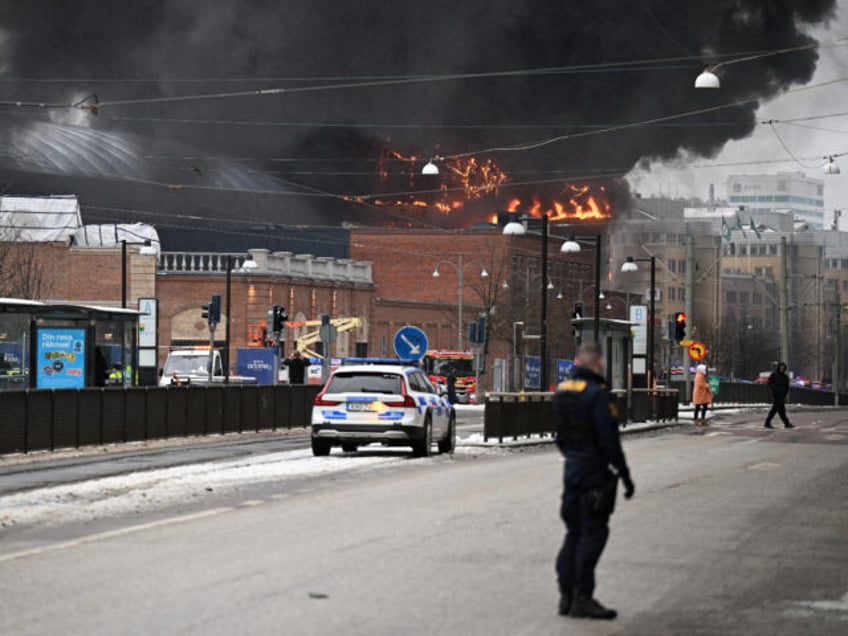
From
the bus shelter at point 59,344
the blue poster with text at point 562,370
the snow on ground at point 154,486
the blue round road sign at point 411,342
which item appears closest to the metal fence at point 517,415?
the blue round road sign at point 411,342

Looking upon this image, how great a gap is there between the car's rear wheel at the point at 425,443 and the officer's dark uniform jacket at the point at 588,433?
19172 mm

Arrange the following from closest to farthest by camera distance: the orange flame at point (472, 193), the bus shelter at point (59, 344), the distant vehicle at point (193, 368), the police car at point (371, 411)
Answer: the police car at point (371, 411) → the bus shelter at point (59, 344) → the distant vehicle at point (193, 368) → the orange flame at point (472, 193)

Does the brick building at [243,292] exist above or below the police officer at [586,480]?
above

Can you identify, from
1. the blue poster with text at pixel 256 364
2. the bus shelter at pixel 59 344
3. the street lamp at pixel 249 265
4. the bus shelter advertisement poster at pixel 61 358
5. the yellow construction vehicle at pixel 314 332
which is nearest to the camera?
the bus shelter at pixel 59 344

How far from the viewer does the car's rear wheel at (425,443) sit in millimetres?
30578

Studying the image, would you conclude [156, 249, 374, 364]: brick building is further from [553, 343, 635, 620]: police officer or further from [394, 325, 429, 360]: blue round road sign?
[553, 343, 635, 620]: police officer

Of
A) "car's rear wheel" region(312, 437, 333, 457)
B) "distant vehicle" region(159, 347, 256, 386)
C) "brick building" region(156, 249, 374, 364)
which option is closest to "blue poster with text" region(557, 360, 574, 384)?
"brick building" region(156, 249, 374, 364)

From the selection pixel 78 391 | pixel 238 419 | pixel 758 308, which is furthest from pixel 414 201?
pixel 78 391

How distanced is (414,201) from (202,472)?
10351 cm

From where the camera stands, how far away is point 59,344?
128 feet

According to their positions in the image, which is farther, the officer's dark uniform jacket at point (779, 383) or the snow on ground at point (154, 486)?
the officer's dark uniform jacket at point (779, 383)

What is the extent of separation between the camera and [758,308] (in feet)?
575

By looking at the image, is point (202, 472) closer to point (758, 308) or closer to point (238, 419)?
point (238, 419)

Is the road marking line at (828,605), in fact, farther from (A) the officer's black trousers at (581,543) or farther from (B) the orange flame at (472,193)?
(B) the orange flame at (472,193)
